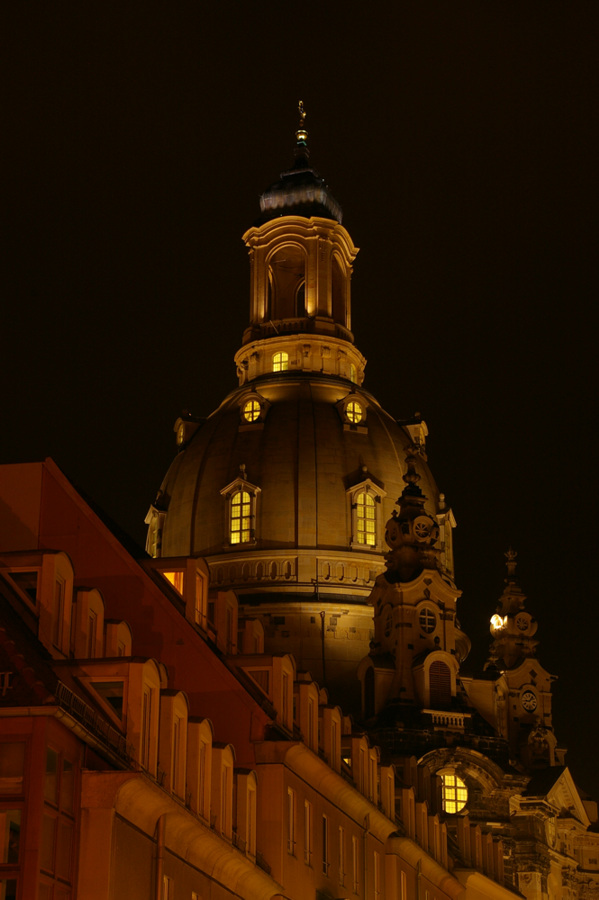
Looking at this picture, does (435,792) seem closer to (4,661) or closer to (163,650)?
(163,650)

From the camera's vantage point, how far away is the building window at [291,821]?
50.6 meters

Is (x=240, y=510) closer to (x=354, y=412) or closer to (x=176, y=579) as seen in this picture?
(x=354, y=412)

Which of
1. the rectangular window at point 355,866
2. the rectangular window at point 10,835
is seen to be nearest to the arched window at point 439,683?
the rectangular window at point 355,866

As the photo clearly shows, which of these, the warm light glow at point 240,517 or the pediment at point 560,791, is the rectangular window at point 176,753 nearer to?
the pediment at point 560,791

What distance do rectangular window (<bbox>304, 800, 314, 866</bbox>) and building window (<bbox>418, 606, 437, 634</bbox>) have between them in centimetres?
5779

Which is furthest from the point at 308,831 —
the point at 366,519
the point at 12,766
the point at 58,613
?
the point at 366,519

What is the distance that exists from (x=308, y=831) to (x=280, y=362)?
7848 centimetres

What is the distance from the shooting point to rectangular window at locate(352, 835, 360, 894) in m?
58.3

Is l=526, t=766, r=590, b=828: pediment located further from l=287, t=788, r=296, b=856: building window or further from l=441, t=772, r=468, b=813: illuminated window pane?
l=287, t=788, r=296, b=856: building window

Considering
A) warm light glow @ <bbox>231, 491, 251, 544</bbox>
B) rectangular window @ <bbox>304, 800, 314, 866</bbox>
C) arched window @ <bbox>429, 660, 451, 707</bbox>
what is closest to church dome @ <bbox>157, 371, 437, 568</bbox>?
warm light glow @ <bbox>231, 491, 251, 544</bbox>

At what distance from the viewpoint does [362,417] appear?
122 metres

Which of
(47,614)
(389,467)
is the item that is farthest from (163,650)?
(389,467)

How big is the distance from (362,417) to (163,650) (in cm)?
7527

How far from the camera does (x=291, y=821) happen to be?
50938mm
